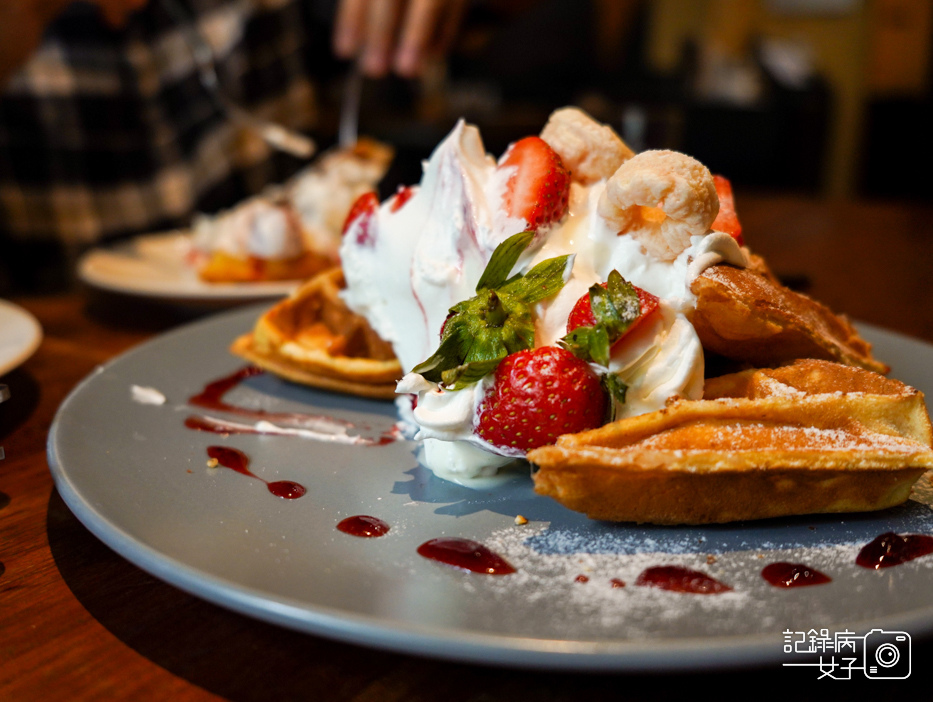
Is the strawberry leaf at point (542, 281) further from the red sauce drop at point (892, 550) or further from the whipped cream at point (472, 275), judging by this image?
the red sauce drop at point (892, 550)

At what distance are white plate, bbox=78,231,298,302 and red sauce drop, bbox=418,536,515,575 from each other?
1685 millimetres

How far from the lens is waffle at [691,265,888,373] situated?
127 centimetres

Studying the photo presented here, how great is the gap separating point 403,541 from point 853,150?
10.8 metres

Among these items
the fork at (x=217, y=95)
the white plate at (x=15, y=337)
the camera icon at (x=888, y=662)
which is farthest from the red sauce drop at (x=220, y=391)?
the fork at (x=217, y=95)

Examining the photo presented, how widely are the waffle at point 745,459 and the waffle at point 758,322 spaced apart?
13 cm

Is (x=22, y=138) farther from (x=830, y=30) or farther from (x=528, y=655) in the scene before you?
(x=830, y=30)

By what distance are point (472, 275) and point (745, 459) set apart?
2.01 ft

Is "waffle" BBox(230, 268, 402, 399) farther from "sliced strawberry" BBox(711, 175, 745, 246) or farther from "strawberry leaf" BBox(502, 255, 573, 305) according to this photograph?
"sliced strawberry" BBox(711, 175, 745, 246)

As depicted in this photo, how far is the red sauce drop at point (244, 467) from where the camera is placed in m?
1.29

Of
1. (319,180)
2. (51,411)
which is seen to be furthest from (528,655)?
(319,180)

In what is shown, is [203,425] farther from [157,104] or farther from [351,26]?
[157,104]

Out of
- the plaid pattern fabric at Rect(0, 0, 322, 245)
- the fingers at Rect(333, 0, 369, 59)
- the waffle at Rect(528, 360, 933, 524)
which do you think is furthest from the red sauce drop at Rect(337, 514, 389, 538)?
the plaid pattern fabric at Rect(0, 0, 322, 245)

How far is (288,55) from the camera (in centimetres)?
539

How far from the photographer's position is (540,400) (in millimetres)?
1219
